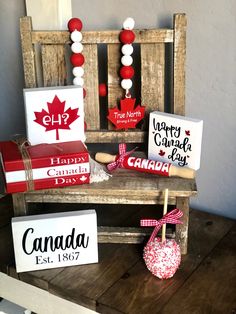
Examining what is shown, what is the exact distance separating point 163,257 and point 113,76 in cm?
49

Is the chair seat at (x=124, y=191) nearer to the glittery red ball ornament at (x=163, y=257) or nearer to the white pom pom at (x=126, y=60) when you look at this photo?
the glittery red ball ornament at (x=163, y=257)

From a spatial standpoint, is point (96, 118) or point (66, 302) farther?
point (96, 118)

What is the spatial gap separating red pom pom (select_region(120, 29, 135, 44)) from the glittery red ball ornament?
0.48m

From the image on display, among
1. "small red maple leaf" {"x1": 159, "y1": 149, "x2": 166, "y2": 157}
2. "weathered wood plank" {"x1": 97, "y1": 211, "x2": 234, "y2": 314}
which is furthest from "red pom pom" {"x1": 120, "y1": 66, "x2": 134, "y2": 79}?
"weathered wood plank" {"x1": 97, "y1": 211, "x2": 234, "y2": 314}

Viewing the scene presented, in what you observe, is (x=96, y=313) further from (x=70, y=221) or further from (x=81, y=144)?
(x=81, y=144)

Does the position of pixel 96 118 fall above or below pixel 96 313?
above

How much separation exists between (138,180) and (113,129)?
0.21m

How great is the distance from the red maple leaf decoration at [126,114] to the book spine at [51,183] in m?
0.20

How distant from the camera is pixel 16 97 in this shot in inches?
58.4

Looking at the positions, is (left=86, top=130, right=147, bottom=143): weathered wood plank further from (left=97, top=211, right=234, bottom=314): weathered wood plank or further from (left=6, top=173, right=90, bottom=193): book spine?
(left=97, top=211, right=234, bottom=314): weathered wood plank

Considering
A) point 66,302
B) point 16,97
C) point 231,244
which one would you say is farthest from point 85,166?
point 16,97

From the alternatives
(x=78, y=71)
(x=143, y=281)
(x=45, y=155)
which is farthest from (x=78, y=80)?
(x=143, y=281)

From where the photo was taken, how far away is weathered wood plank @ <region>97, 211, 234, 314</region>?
0.94 m

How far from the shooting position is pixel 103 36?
113cm
